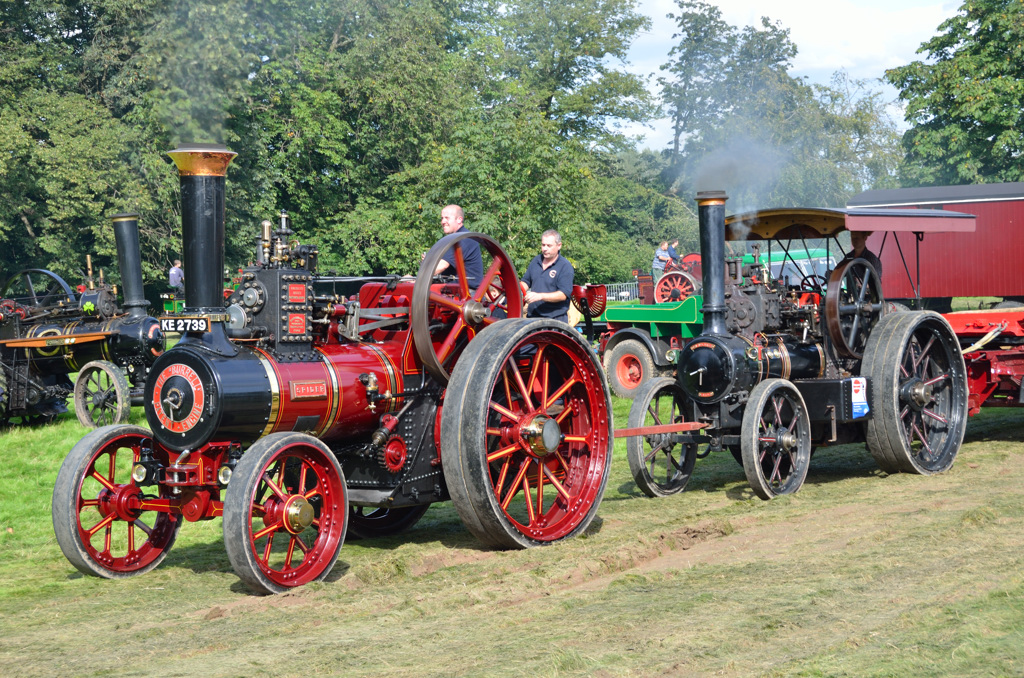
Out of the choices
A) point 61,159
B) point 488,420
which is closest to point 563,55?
point 61,159

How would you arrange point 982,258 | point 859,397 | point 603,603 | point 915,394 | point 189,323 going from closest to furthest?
point 603,603
point 189,323
point 859,397
point 915,394
point 982,258

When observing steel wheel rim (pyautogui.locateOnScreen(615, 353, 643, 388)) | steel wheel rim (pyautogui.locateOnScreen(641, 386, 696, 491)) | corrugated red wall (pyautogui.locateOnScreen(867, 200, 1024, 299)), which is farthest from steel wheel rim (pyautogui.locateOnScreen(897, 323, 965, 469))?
corrugated red wall (pyautogui.locateOnScreen(867, 200, 1024, 299))

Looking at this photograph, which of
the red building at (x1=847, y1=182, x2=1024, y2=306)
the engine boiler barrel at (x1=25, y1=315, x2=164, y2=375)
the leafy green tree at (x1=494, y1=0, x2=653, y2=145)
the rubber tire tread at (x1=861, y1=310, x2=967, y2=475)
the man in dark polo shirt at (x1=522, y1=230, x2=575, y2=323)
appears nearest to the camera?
the man in dark polo shirt at (x1=522, y1=230, x2=575, y2=323)

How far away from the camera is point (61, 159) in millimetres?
24609

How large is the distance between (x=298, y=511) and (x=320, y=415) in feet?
2.02

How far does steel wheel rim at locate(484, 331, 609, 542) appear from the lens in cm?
574

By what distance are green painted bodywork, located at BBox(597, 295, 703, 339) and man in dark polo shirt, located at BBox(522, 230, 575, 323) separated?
6.59 m

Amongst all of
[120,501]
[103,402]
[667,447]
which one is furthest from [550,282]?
[103,402]

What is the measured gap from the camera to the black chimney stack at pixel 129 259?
11500mm

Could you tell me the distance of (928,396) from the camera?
809 centimetres

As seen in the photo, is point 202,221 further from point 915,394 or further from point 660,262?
point 660,262

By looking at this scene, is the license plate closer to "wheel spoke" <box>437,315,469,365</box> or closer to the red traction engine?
the red traction engine

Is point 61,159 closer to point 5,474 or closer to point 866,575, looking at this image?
point 5,474

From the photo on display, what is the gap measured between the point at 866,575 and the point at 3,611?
154 inches
